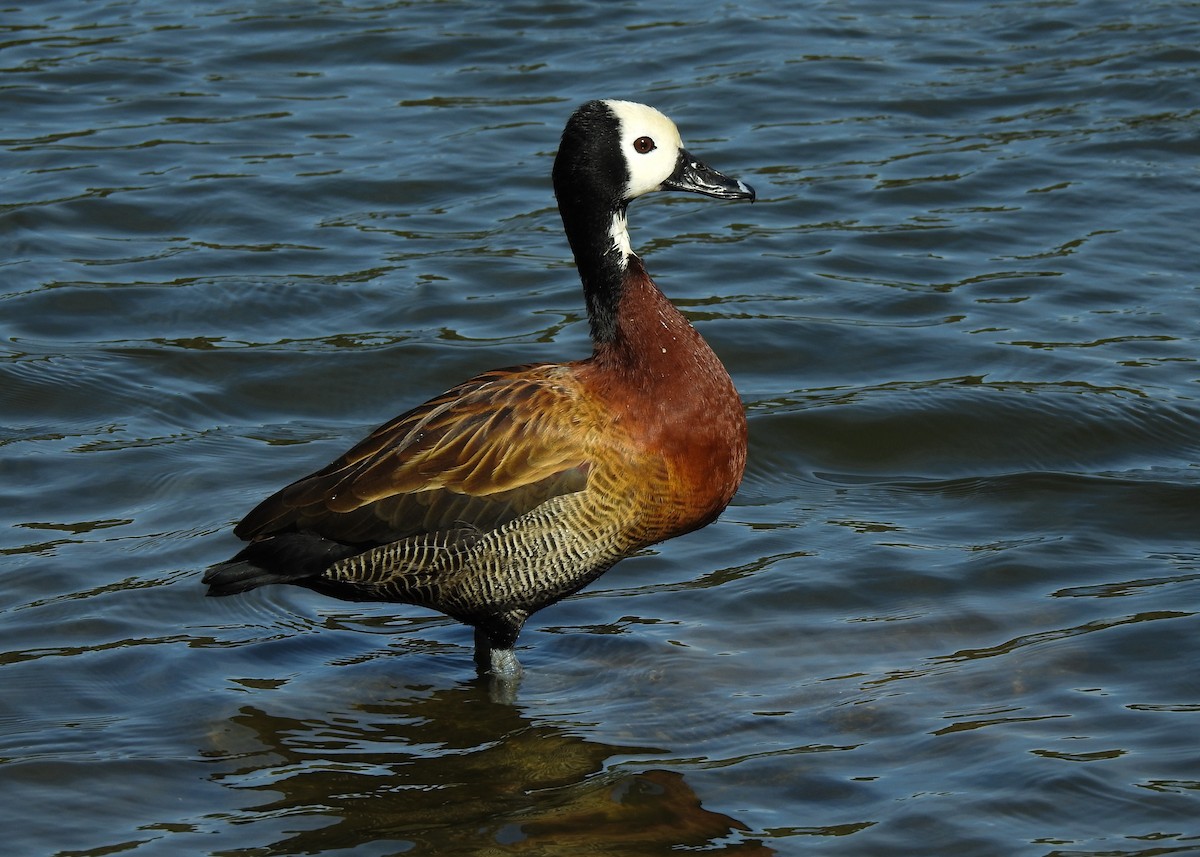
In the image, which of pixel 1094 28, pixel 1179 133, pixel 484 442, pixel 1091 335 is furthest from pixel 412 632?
pixel 1094 28

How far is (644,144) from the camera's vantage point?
691 cm

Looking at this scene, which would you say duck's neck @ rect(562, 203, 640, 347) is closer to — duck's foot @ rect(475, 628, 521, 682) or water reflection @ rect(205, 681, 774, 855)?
duck's foot @ rect(475, 628, 521, 682)

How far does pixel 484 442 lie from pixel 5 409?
3.77 meters

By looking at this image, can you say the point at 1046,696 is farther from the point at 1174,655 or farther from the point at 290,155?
the point at 290,155

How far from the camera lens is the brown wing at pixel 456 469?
661cm

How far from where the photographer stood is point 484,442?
265 inches

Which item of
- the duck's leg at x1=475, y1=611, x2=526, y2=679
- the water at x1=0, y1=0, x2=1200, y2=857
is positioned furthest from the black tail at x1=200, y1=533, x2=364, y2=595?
the duck's leg at x1=475, y1=611, x2=526, y2=679

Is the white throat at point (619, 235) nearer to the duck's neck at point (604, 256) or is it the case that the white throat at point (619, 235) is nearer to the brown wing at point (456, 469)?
the duck's neck at point (604, 256)

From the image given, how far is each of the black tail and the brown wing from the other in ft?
0.16

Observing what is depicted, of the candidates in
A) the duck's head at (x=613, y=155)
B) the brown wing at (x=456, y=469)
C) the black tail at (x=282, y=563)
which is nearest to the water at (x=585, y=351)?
the black tail at (x=282, y=563)

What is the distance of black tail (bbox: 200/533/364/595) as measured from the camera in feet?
22.3

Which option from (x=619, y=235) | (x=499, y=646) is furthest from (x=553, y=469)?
(x=619, y=235)

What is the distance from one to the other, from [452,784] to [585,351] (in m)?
4.12

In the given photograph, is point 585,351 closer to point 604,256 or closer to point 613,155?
point 604,256
